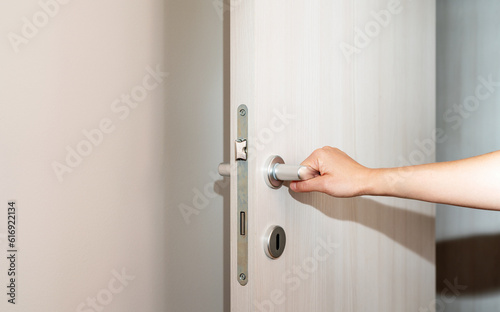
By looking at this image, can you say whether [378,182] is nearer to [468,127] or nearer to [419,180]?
[419,180]

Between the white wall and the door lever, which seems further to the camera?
the white wall

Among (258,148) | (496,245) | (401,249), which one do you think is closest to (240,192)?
(258,148)

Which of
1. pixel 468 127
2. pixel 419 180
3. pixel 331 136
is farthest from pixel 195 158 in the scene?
pixel 468 127

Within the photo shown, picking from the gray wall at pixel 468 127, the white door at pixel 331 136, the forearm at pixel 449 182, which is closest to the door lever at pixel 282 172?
the white door at pixel 331 136

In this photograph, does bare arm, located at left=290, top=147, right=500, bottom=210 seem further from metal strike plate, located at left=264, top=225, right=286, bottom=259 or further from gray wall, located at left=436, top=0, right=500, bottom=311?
gray wall, located at left=436, top=0, right=500, bottom=311

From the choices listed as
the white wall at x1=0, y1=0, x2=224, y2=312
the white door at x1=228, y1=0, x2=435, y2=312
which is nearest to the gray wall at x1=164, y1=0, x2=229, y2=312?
the white wall at x1=0, y1=0, x2=224, y2=312

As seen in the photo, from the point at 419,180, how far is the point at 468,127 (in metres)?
0.88

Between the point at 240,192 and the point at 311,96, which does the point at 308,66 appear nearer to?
the point at 311,96

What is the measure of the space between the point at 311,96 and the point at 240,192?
20 cm

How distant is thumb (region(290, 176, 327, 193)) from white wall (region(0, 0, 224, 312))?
409 millimetres

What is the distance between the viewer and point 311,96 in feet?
2.02

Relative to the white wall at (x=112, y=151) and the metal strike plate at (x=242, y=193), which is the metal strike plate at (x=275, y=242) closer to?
the metal strike plate at (x=242, y=193)

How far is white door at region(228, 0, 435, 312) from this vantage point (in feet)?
1.73

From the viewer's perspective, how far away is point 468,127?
1.29m
